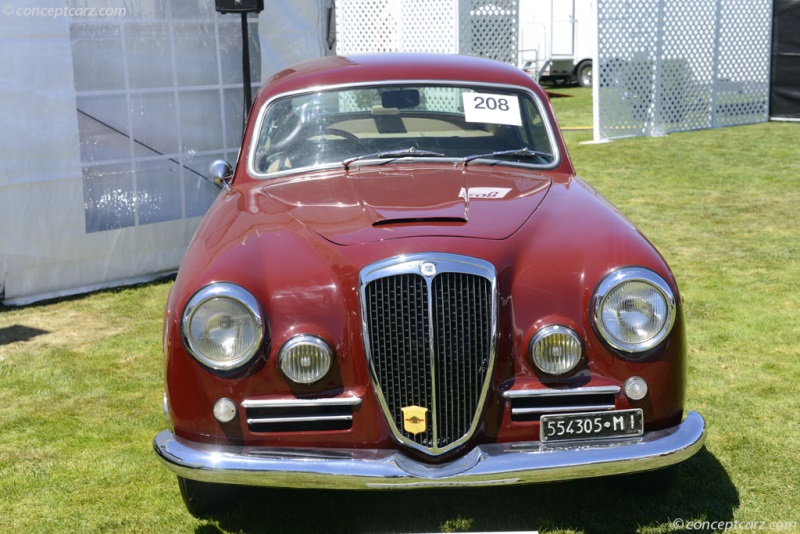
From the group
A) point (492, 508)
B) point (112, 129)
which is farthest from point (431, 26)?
→ point (492, 508)

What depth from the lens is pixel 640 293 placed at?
329cm

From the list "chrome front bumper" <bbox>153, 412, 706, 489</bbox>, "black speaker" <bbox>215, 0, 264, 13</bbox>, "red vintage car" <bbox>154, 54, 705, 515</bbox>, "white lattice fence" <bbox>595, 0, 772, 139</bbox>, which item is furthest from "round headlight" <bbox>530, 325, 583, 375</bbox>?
"white lattice fence" <bbox>595, 0, 772, 139</bbox>

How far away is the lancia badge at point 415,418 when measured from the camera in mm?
3209

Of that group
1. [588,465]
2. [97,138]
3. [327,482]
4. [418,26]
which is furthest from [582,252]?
[418,26]

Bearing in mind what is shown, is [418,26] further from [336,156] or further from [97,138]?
[336,156]

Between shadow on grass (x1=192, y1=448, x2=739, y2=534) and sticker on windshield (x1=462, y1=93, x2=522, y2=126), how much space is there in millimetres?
1755

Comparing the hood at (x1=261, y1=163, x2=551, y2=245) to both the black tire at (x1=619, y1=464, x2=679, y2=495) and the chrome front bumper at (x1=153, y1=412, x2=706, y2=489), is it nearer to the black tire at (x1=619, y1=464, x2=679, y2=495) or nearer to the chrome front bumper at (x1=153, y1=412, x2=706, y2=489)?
the chrome front bumper at (x1=153, y1=412, x2=706, y2=489)

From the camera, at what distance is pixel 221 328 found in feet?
10.6

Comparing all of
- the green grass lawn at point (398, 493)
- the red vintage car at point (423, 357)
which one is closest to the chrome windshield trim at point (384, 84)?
the red vintage car at point (423, 357)

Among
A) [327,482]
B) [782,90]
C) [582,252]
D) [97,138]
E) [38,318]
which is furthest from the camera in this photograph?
[782,90]

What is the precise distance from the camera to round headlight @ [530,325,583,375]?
325cm

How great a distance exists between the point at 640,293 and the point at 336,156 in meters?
1.71

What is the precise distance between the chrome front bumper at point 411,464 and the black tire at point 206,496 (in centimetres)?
35

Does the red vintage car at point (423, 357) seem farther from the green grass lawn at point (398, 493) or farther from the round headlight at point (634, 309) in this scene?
the green grass lawn at point (398, 493)
